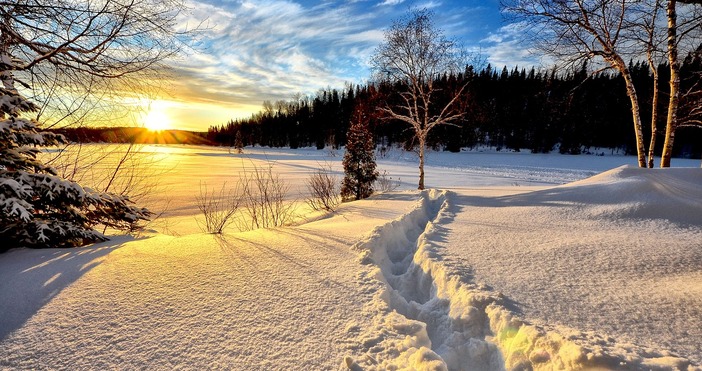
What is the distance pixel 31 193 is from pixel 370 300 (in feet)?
12.0

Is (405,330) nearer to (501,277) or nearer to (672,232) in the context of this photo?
(501,277)

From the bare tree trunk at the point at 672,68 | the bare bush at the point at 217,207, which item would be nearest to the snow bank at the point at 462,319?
the bare bush at the point at 217,207

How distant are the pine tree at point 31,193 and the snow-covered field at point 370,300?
0.28 metres

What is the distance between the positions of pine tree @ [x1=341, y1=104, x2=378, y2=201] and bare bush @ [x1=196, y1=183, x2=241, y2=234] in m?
3.52

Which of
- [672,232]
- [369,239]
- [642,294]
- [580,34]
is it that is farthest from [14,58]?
[580,34]

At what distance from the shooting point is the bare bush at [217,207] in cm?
595

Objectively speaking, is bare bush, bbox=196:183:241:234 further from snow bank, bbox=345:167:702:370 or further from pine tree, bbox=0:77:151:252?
snow bank, bbox=345:167:702:370

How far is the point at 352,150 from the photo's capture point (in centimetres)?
980

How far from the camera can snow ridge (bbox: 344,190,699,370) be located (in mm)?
→ 1594

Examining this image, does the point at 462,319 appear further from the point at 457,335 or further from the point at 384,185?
the point at 384,185

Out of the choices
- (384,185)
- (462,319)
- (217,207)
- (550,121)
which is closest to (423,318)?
(462,319)

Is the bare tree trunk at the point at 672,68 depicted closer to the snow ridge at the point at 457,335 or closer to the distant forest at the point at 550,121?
the snow ridge at the point at 457,335

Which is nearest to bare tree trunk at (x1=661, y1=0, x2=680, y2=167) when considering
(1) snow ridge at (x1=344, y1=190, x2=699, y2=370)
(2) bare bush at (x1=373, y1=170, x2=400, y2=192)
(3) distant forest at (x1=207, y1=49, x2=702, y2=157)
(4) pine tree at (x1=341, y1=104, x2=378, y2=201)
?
(2) bare bush at (x1=373, y1=170, x2=400, y2=192)

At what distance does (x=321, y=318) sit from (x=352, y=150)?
26.4ft
